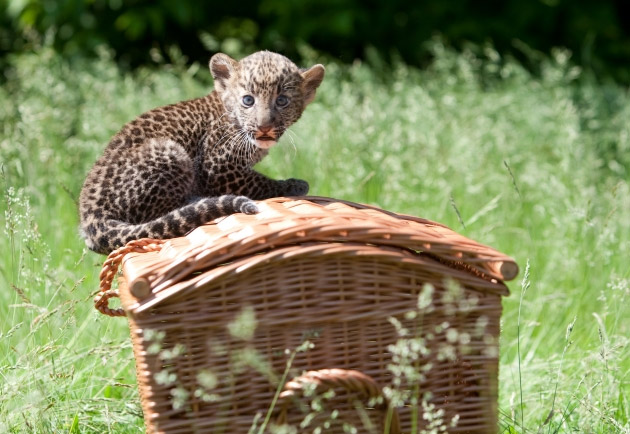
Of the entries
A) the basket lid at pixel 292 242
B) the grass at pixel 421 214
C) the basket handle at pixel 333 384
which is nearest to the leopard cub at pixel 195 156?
the grass at pixel 421 214

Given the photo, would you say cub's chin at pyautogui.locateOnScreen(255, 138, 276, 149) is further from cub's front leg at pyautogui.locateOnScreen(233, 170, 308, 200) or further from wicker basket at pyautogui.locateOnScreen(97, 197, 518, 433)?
wicker basket at pyautogui.locateOnScreen(97, 197, 518, 433)

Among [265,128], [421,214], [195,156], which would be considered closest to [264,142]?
[265,128]

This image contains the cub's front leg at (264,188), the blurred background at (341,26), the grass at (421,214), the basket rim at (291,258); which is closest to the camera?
the basket rim at (291,258)

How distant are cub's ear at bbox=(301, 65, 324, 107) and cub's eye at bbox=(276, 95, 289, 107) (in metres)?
0.16

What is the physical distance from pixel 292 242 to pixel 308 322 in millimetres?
248

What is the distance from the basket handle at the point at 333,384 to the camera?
2523 mm

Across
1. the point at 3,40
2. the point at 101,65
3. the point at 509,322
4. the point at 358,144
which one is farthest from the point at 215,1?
the point at 509,322

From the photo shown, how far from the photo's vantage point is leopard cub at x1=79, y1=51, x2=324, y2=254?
130 inches

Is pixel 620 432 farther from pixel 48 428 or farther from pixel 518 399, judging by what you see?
pixel 48 428

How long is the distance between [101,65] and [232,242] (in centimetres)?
471

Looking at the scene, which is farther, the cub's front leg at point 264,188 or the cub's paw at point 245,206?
the cub's front leg at point 264,188

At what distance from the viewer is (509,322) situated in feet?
14.9

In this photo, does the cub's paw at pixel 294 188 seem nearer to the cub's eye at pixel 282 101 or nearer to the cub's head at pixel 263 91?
the cub's head at pixel 263 91

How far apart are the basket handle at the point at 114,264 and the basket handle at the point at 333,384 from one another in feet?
2.40
